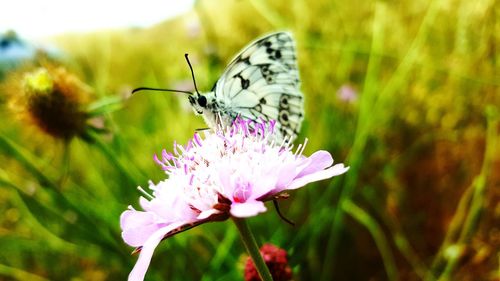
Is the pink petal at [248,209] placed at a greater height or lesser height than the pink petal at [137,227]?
greater

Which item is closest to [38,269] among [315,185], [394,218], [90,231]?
[90,231]

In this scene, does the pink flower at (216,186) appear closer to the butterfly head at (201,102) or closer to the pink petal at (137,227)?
the pink petal at (137,227)

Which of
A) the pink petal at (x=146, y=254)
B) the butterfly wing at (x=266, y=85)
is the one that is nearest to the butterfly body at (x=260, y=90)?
the butterfly wing at (x=266, y=85)

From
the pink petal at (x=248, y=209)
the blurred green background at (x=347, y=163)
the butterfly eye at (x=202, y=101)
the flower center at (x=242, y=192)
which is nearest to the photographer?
the pink petal at (x=248, y=209)

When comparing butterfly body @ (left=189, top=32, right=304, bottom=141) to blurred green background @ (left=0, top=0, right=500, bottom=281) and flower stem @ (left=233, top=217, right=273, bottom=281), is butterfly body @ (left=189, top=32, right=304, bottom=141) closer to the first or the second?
blurred green background @ (left=0, top=0, right=500, bottom=281)

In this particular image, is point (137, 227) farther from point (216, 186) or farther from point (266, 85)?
point (266, 85)

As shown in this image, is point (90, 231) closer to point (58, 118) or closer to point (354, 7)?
point (58, 118)

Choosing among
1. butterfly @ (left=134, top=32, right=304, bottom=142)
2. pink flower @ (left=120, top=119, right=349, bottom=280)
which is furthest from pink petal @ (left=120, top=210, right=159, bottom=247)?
butterfly @ (left=134, top=32, right=304, bottom=142)

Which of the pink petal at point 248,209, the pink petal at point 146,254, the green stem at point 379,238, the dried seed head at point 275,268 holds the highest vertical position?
the pink petal at point 248,209
